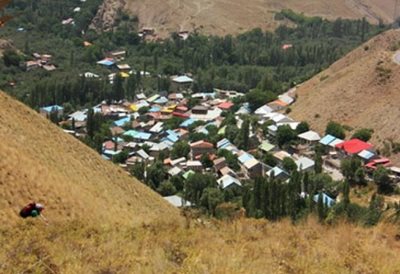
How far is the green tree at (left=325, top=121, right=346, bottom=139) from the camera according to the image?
42250mm

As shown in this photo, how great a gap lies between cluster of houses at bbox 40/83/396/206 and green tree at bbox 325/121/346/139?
2.06 feet

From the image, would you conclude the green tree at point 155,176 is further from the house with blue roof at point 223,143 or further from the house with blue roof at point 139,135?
the house with blue roof at point 139,135

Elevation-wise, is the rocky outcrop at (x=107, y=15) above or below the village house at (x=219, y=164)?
below

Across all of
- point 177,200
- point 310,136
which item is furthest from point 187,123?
point 177,200

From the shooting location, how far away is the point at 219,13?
10281cm

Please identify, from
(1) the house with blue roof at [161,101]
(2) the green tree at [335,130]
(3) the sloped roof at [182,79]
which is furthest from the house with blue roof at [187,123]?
(3) the sloped roof at [182,79]

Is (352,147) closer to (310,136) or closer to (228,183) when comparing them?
(310,136)

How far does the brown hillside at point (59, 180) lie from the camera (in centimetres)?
1294

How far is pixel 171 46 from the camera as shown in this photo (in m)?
87.7

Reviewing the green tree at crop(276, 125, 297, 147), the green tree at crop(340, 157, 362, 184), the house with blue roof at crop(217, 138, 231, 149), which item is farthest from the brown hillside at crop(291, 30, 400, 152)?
the house with blue roof at crop(217, 138, 231, 149)

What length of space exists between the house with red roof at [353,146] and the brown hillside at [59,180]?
22.9 metres

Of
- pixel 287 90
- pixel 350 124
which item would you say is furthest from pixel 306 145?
pixel 287 90

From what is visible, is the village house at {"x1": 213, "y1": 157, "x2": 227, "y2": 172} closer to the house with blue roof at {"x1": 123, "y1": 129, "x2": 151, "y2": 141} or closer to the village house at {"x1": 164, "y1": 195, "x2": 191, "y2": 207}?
the village house at {"x1": 164, "y1": 195, "x2": 191, "y2": 207}

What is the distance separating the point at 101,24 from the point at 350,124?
70616mm
